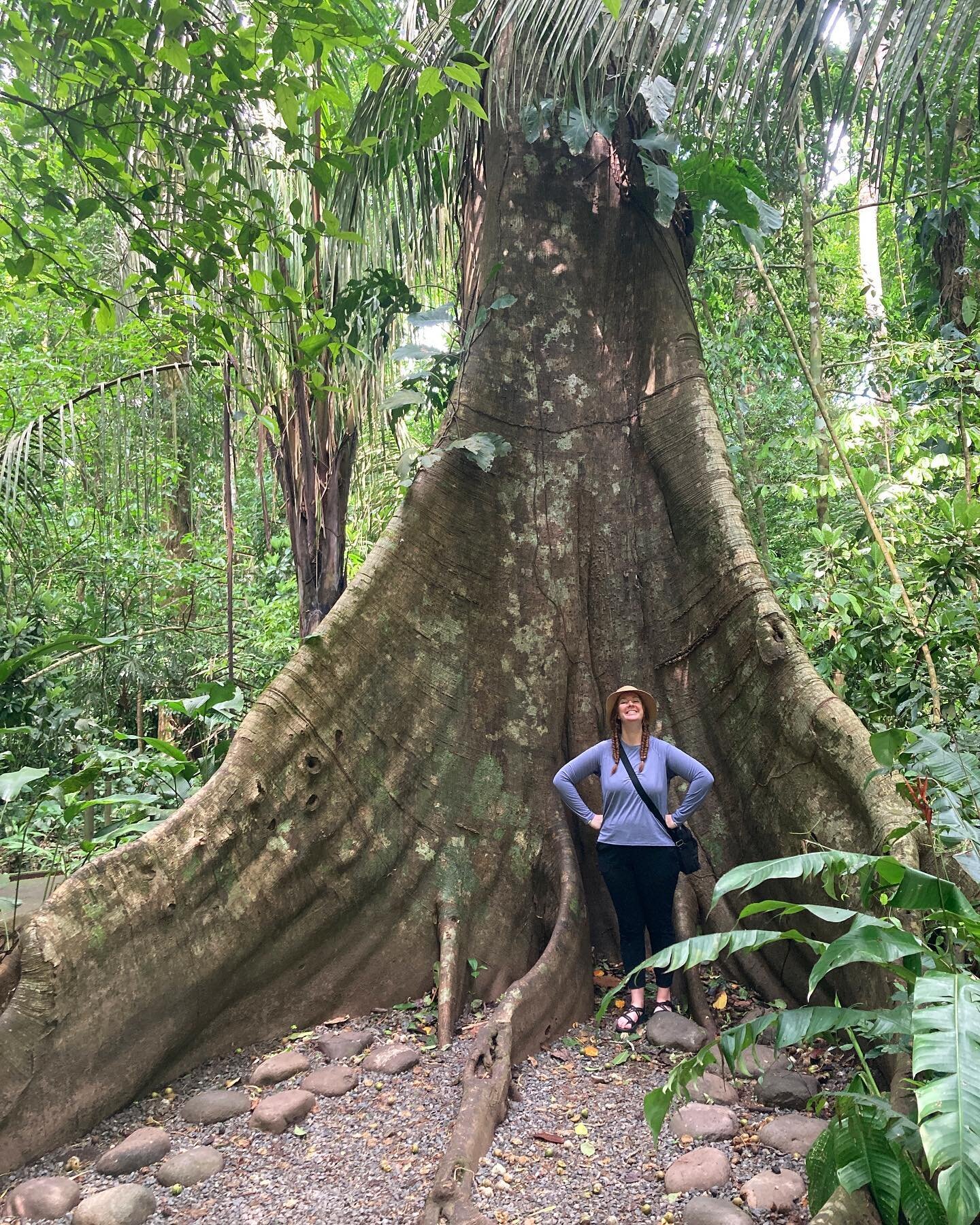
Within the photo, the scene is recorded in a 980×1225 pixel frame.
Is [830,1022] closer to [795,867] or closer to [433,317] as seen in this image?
[795,867]

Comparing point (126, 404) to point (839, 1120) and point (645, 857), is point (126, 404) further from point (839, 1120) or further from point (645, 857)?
point (839, 1120)

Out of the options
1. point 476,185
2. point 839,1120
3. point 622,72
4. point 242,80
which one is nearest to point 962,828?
point 839,1120

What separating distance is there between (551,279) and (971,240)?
347 cm

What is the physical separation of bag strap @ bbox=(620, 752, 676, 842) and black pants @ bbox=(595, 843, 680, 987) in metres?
0.07

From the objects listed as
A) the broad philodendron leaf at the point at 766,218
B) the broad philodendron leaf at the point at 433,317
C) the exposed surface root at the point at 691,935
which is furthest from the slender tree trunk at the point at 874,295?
the exposed surface root at the point at 691,935

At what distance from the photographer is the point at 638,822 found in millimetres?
3525

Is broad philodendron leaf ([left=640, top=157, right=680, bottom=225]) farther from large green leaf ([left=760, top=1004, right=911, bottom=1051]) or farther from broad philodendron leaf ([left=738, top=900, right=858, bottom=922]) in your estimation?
large green leaf ([left=760, top=1004, right=911, bottom=1051])

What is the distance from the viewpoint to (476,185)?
4883 mm

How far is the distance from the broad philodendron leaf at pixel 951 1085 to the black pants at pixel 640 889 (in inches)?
68.7

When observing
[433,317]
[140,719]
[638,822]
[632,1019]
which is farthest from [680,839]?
[140,719]

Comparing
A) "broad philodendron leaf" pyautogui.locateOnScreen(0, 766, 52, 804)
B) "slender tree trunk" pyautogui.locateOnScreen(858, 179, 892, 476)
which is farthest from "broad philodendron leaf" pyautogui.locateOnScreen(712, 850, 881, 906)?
"broad philodendron leaf" pyautogui.locateOnScreen(0, 766, 52, 804)

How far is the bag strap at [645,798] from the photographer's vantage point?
352cm

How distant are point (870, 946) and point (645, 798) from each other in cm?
167

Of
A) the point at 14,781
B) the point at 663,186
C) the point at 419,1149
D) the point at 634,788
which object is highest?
the point at 663,186
